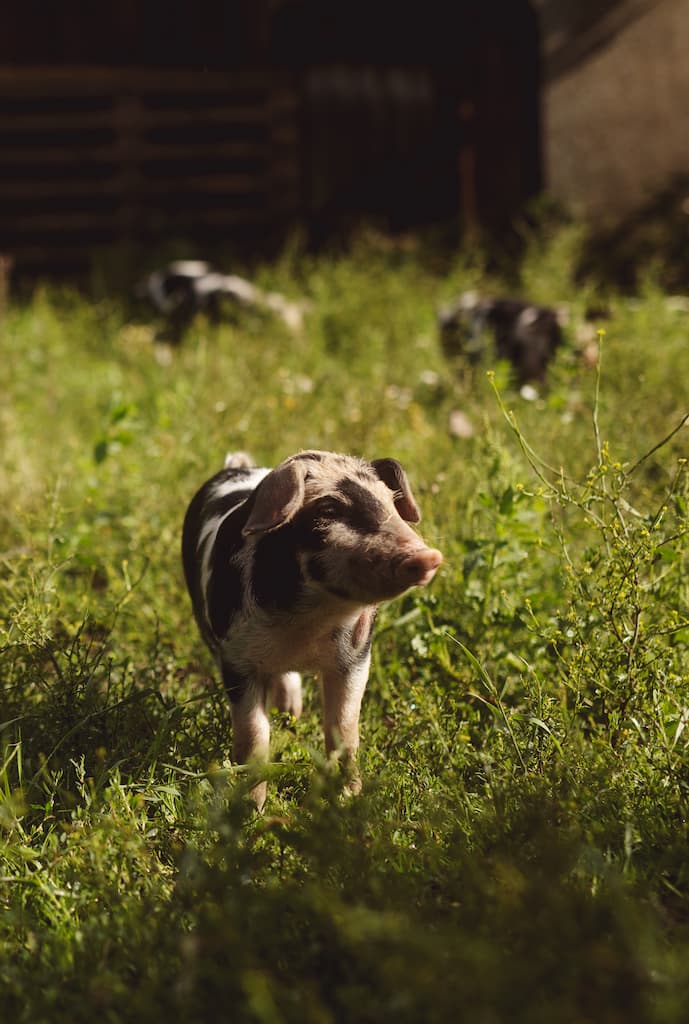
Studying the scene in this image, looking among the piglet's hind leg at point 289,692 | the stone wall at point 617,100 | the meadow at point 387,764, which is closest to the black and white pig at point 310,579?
the meadow at point 387,764

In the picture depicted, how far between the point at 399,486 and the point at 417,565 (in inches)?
18.3

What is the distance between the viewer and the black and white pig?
242 centimetres

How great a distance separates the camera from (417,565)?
7.53ft

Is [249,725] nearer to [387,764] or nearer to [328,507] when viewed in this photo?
[387,764]

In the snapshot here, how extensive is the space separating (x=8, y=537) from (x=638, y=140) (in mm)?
8326

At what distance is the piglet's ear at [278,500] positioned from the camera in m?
2.50

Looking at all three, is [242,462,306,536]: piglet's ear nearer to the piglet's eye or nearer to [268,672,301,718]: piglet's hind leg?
the piglet's eye

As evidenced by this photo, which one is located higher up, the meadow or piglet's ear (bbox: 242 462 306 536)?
piglet's ear (bbox: 242 462 306 536)

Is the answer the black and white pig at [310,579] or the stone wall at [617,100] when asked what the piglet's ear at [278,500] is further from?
the stone wall at [617,100]

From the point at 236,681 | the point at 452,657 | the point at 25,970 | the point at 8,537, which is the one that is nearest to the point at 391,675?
the point at 452,657

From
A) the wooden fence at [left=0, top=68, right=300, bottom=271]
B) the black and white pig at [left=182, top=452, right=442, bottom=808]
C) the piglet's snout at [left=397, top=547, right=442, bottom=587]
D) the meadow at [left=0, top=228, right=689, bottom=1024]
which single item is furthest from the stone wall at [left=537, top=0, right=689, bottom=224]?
the piglet's snout at [left=397, top=547, right=442, bottom=587]

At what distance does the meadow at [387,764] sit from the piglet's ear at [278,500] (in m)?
0.53

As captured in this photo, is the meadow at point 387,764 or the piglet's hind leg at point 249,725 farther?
the piglet's hind leg at point 249,725

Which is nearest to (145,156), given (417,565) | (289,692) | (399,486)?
(289,692)
